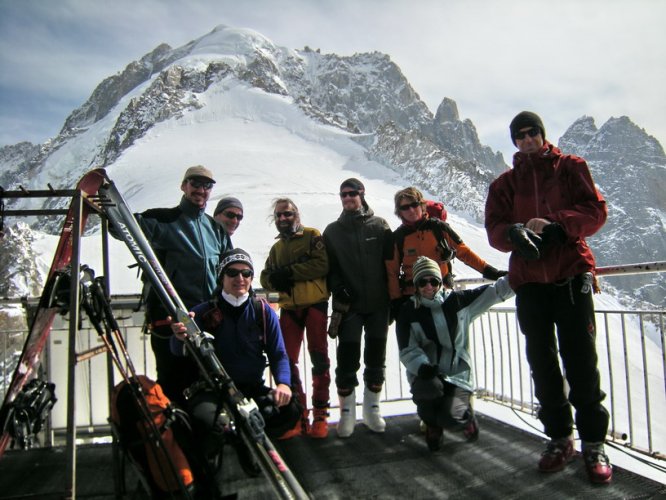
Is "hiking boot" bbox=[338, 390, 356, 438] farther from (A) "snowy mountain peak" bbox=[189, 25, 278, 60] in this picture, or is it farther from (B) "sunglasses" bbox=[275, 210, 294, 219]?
(A) "snowy mountain peak" bbox=[189, 25, 278, 60]

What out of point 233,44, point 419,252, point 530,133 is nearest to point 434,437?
point 419,252

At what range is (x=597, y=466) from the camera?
9.36ft

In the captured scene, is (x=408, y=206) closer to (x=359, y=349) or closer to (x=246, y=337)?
(x=359, y=349)

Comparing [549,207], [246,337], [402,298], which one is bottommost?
[246,337]

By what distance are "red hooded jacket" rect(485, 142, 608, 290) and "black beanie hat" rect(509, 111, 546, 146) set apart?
5.0 inches

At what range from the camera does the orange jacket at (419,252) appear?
13.4 feet

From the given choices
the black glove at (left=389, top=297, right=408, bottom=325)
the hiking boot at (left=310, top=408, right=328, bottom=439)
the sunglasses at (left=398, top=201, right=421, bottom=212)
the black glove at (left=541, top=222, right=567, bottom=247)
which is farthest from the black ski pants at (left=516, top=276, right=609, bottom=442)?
the hiking boot at (left=310, top=408, right=328, bottom=439)

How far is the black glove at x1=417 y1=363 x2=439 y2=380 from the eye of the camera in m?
3.59

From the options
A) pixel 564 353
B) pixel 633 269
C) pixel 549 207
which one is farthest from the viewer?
pixel 633 269

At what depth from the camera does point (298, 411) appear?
3.25 meters

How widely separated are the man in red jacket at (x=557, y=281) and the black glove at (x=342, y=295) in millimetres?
1370

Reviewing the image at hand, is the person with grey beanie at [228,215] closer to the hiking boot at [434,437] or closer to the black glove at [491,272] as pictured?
the black glove at [491,272]

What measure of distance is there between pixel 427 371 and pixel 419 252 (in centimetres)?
102

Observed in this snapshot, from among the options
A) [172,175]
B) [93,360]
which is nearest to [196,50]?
[172,175]
